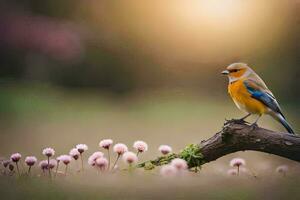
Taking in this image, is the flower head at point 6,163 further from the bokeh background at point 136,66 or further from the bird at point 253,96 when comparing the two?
the bird at point 253,96

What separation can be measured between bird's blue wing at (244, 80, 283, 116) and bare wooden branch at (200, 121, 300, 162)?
85 millimetres

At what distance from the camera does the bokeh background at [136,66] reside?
181cm

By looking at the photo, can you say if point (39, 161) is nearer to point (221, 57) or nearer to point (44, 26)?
point (44, 26)

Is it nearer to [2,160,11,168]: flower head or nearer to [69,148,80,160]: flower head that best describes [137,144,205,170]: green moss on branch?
[69,148,80,160]: flower head

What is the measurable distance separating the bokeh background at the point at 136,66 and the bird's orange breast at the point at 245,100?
0.19 metres

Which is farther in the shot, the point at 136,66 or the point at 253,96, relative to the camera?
the point at 136,66

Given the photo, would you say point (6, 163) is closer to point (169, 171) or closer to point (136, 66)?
point (169, 171)

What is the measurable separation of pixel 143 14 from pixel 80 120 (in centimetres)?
33

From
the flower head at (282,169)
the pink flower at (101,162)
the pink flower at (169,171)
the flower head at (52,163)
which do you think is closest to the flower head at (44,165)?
the flower head at (52,163)

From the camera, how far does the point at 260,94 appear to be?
61.4 inches

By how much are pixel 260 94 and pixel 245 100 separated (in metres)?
0.04

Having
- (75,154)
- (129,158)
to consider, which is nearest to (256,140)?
(129,158)

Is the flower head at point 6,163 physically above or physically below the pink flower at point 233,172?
above

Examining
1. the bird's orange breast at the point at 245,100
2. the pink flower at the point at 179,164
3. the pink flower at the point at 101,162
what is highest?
the bird's orange breast at the point at 245,100
